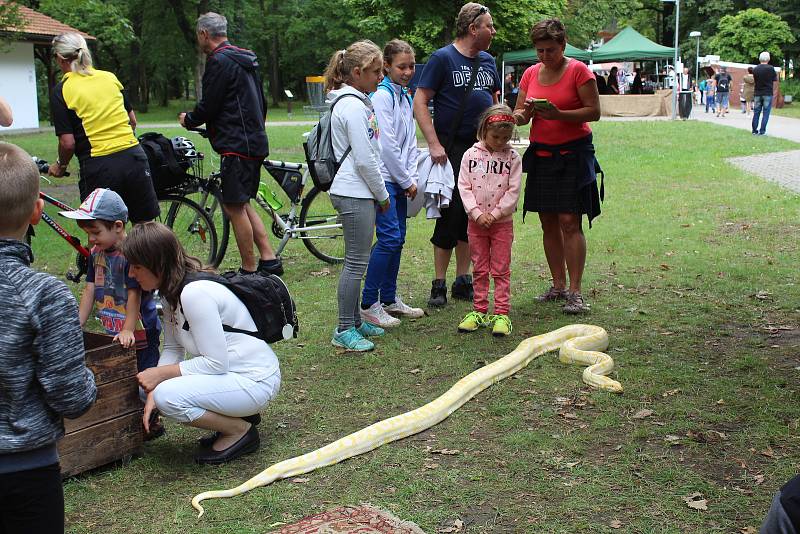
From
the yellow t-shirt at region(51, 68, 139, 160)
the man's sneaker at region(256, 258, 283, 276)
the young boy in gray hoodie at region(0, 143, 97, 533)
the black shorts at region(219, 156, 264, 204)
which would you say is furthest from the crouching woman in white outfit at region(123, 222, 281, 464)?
the man's sneaker at region(256, 258, 283, 276)

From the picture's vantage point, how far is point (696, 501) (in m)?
3.75

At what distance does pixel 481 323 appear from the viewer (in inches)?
257

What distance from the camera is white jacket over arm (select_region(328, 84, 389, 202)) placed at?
581 cm

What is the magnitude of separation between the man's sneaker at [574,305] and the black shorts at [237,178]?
3.13 m

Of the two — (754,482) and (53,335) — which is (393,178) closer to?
(754,482)

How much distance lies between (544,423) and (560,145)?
280cm

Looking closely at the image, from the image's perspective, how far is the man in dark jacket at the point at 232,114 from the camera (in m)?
7.51

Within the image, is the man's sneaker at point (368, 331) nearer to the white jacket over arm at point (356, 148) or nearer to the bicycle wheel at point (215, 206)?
the white jacket over arm at point (356, 148)

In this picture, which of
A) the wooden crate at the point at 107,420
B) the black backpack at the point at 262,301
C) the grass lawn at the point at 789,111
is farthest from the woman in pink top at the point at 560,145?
the grass lawn at the point at 789,111

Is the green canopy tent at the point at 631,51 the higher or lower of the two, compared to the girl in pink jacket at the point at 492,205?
higher

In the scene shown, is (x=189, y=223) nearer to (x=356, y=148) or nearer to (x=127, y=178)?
(x=127, y=178)

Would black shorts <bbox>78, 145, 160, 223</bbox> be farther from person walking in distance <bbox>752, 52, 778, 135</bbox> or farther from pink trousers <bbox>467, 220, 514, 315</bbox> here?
person walking in distance <bbox>752, 52, 778, 135</bbox>

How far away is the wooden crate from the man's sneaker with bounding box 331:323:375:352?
2.11 metres

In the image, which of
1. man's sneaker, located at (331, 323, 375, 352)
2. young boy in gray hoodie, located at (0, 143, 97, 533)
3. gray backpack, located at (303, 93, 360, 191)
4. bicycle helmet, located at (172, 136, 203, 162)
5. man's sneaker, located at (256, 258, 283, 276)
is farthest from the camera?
man's sneaker, located at (256, 258, 283, 276)
